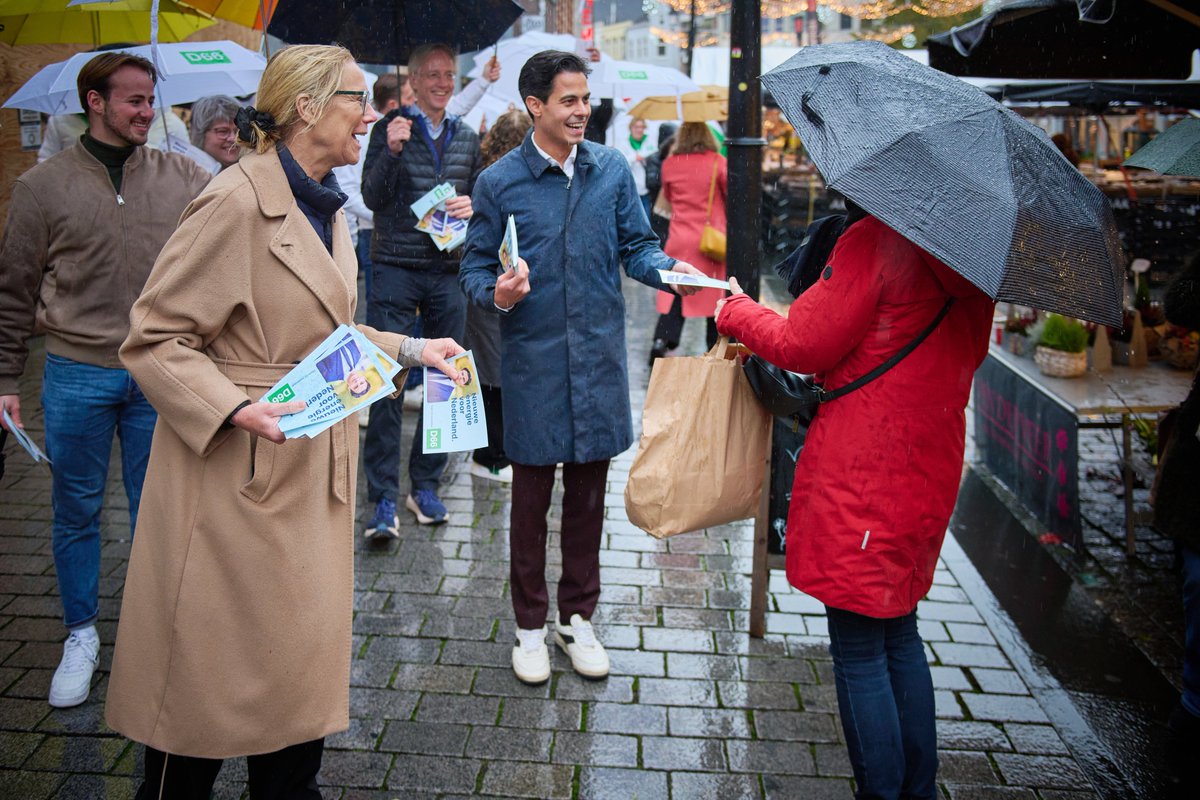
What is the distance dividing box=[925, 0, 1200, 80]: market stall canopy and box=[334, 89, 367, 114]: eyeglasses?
3914 mm

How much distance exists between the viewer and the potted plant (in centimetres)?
614

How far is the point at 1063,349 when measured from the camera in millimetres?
6156

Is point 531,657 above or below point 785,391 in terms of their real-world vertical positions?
below

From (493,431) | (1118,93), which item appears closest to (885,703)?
(493,431)

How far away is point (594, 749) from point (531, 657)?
551mm

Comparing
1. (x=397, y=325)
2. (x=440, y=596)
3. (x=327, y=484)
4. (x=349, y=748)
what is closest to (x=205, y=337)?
(x=327, y=484)

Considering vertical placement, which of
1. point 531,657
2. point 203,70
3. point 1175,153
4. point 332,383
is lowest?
point 531,657

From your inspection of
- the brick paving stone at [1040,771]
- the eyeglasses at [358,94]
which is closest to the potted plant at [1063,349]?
the brick paving stone at [1040,771]

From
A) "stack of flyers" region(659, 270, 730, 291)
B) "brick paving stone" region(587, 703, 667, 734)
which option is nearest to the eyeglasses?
"stack of flyers" region(659, 270, 730, 291)

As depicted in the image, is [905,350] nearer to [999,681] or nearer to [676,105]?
[999,681]

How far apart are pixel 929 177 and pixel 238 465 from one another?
1820 millimetres

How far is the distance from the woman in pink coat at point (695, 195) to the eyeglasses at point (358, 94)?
567 cm

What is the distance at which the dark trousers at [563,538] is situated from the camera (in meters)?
4.05

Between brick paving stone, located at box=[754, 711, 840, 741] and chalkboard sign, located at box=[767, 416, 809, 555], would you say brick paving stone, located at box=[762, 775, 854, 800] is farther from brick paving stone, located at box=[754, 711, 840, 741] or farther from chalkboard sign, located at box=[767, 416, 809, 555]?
chalkboard sign, located at box=[767, 416, 809, 555]
